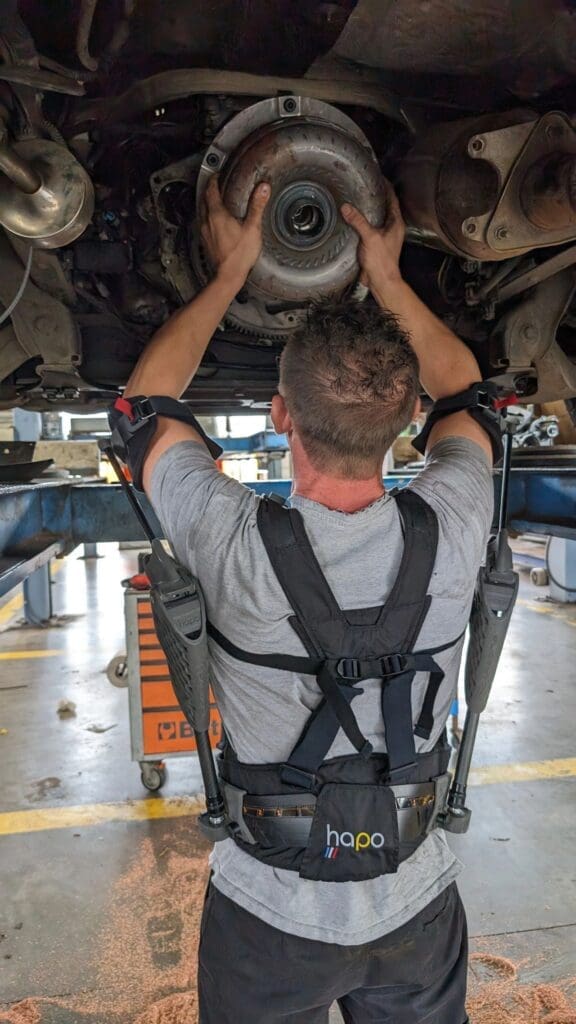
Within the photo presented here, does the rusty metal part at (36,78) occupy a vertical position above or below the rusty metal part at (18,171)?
above

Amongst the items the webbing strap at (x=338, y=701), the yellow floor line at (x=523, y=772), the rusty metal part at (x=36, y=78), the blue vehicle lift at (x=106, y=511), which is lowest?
the yellow floor line at (x=523, y=772)

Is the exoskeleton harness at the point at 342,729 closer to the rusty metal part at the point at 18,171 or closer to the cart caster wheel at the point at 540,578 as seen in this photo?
the rusty metal part at the point at 18,171

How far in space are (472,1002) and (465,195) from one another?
193 cm

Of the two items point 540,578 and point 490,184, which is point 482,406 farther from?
point 540,578

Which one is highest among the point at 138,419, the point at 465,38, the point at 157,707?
the point at 465,38

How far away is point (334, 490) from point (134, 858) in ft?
6.29

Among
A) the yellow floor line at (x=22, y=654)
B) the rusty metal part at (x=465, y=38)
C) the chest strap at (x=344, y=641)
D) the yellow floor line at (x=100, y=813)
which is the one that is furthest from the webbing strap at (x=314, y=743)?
the yellow floor line at (x=22, y=654)

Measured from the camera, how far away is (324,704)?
94 centimetres

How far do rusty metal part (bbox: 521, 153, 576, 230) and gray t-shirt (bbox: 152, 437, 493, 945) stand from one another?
71 cm

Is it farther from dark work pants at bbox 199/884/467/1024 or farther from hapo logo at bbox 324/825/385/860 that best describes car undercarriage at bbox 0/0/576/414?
dark work pants at bbox 199/884/467/1024

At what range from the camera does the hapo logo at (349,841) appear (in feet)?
3.15

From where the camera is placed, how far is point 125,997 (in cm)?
182

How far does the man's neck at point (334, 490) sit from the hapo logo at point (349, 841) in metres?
0.43

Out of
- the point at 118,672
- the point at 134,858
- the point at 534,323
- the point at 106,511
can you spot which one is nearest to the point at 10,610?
the point at 118,672
